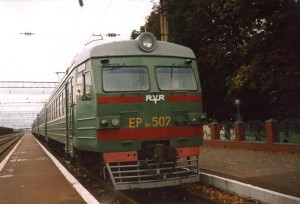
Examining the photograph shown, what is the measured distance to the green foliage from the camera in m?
20.7

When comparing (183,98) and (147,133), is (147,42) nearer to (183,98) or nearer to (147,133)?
(183,98)

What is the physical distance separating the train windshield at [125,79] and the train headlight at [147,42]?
50 centimetres

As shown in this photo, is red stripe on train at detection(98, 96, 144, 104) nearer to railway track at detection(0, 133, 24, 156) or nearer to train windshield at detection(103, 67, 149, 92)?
train windshield at detection(103, 67, 149, 92)

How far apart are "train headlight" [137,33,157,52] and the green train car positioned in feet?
0.07

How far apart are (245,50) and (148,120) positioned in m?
15.0

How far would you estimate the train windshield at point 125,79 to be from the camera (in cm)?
923

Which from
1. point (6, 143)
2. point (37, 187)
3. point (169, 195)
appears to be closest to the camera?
point (169, 195)

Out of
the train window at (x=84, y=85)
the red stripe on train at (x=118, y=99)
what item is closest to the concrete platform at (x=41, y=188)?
the red stripe on train at (x=118, y=99)

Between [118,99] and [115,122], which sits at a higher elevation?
[118,99]

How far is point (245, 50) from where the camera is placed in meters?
23.0

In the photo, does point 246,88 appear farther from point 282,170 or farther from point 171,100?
point 171,100

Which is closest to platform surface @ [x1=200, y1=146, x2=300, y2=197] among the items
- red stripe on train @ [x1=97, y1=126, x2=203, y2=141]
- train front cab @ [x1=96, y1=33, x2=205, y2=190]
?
train front cab @ [x1=96, y1=33, x2=205, y2=190]

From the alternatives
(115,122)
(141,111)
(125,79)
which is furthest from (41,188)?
(125,79)

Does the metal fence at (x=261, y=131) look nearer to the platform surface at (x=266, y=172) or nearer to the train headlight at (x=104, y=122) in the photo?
the platform surface at (x=266, y=172)
